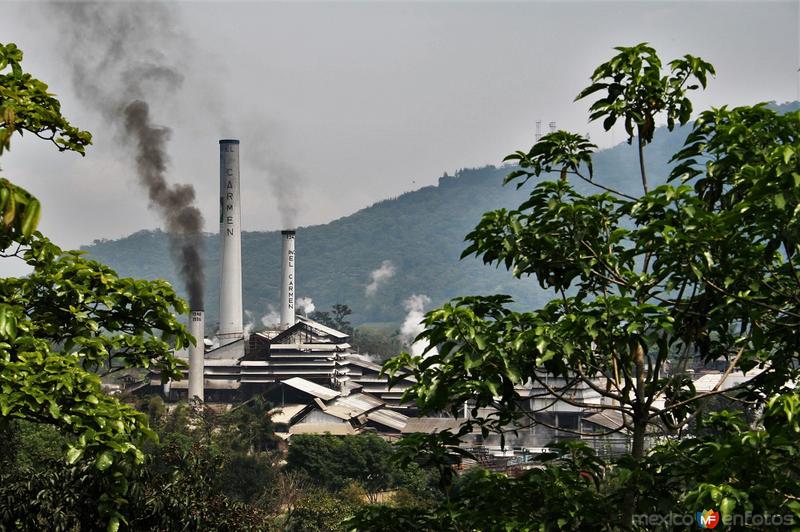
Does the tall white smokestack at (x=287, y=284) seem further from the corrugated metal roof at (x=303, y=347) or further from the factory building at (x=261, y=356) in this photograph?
the corrugated metal roof at (x=303, y=347)

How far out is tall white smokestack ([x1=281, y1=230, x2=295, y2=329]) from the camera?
128375mm

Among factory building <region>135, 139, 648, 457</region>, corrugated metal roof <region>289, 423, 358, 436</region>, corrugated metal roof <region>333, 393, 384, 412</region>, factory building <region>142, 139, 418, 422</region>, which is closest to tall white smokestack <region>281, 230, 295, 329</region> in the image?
factory building <region>135, 139, 648, 457</region>

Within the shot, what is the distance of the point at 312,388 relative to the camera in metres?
113

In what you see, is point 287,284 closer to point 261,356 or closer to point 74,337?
point 261,356

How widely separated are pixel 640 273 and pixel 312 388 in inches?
4163

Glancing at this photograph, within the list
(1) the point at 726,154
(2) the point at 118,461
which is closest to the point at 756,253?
(1) the point at 726,154

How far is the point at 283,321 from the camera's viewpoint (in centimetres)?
13225

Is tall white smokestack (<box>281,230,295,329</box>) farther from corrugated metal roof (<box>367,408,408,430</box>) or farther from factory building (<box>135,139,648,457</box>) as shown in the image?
corrugated metal roof (<box>367,408,408,430</box>)

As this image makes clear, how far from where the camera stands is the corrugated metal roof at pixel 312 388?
361ft

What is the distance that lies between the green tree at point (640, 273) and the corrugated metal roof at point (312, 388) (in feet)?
327

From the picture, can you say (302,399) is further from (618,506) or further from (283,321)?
(618,506)

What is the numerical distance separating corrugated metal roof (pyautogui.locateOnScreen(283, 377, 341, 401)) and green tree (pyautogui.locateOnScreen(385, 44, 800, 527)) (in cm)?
9976

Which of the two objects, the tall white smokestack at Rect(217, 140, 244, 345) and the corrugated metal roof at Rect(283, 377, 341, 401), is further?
the tall white smokestack at Rect(217, 140, 244, 345)

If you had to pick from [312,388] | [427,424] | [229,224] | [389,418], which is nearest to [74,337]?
[427,424]
